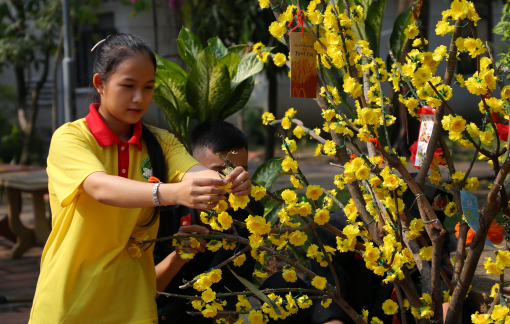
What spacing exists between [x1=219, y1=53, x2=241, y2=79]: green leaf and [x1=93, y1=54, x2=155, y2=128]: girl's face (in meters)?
1.00

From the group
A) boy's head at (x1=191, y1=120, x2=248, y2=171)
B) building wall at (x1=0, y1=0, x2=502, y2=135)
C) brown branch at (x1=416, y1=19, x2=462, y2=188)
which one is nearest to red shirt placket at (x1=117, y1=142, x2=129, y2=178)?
boy's head at (x1=191, y1=120, x2=248, y2=171)

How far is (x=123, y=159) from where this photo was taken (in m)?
→ 1.43

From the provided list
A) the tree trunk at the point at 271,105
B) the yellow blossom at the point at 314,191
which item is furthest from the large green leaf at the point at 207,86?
the tree trunk at the point at 271,105

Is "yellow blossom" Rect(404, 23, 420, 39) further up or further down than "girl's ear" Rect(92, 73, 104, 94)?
further up

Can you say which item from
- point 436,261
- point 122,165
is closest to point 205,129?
point 122,165

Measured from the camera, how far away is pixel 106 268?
53.6 inches

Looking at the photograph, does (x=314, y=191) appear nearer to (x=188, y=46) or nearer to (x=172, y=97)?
(x=172, y=97)

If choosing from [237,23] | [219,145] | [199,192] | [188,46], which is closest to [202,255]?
[219,145]

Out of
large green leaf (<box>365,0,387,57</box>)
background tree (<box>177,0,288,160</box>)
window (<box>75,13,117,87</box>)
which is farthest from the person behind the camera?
window (<box>75,13,117,87</box>)

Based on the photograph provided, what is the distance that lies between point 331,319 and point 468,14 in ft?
3.62

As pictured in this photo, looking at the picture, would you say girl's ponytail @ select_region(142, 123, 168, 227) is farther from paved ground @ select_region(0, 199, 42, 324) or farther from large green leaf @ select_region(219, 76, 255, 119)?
paved ground @ select_region(0, 199, 42, 324)

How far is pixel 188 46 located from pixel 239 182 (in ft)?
5.13

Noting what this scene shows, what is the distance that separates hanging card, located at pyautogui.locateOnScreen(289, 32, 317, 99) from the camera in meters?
1.49

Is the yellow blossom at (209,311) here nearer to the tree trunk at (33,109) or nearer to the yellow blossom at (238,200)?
the yellow blossom at (238,200)
